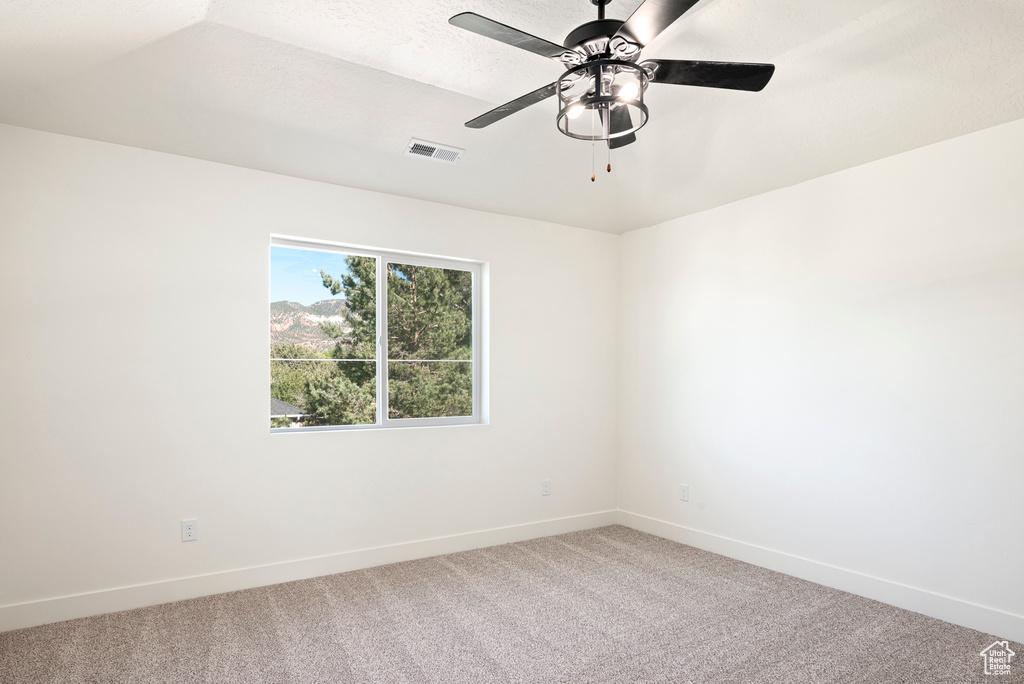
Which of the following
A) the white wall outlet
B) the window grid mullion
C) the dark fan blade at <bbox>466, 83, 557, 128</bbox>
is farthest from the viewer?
the window grid mullion

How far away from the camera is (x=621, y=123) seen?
227 cm

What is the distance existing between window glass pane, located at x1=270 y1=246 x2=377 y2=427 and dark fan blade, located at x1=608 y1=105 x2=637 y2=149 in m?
2.21

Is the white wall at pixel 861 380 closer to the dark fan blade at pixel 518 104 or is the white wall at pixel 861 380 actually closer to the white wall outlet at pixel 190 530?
the dark fan blade at pixel 518 104

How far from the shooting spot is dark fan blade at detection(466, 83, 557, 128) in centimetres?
210

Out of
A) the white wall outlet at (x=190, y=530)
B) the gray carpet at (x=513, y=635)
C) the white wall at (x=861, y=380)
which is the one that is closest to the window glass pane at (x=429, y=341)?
the gray carpet at (x=513, y=635)

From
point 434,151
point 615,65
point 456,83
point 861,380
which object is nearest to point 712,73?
point 615,65

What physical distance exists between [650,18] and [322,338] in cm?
295

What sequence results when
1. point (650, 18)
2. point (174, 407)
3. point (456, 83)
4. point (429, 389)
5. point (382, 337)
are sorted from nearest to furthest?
point (650, 18) < point (456, 83) < point (174, 407) < point (382, 337) < point (429, 389)

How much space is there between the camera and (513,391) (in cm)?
454

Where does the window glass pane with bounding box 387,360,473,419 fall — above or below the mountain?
below

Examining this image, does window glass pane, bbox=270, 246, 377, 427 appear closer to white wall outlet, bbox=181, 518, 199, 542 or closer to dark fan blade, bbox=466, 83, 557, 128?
white wall outlet, bbox=181, 518, 199, 542

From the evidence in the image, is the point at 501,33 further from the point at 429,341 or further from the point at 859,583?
the point at 859,583

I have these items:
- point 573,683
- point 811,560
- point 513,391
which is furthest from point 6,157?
point 811,560

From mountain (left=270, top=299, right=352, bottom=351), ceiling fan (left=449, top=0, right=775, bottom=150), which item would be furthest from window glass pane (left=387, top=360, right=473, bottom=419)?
ceiling fan (left=449, top=0, right=775, bottom=150)
